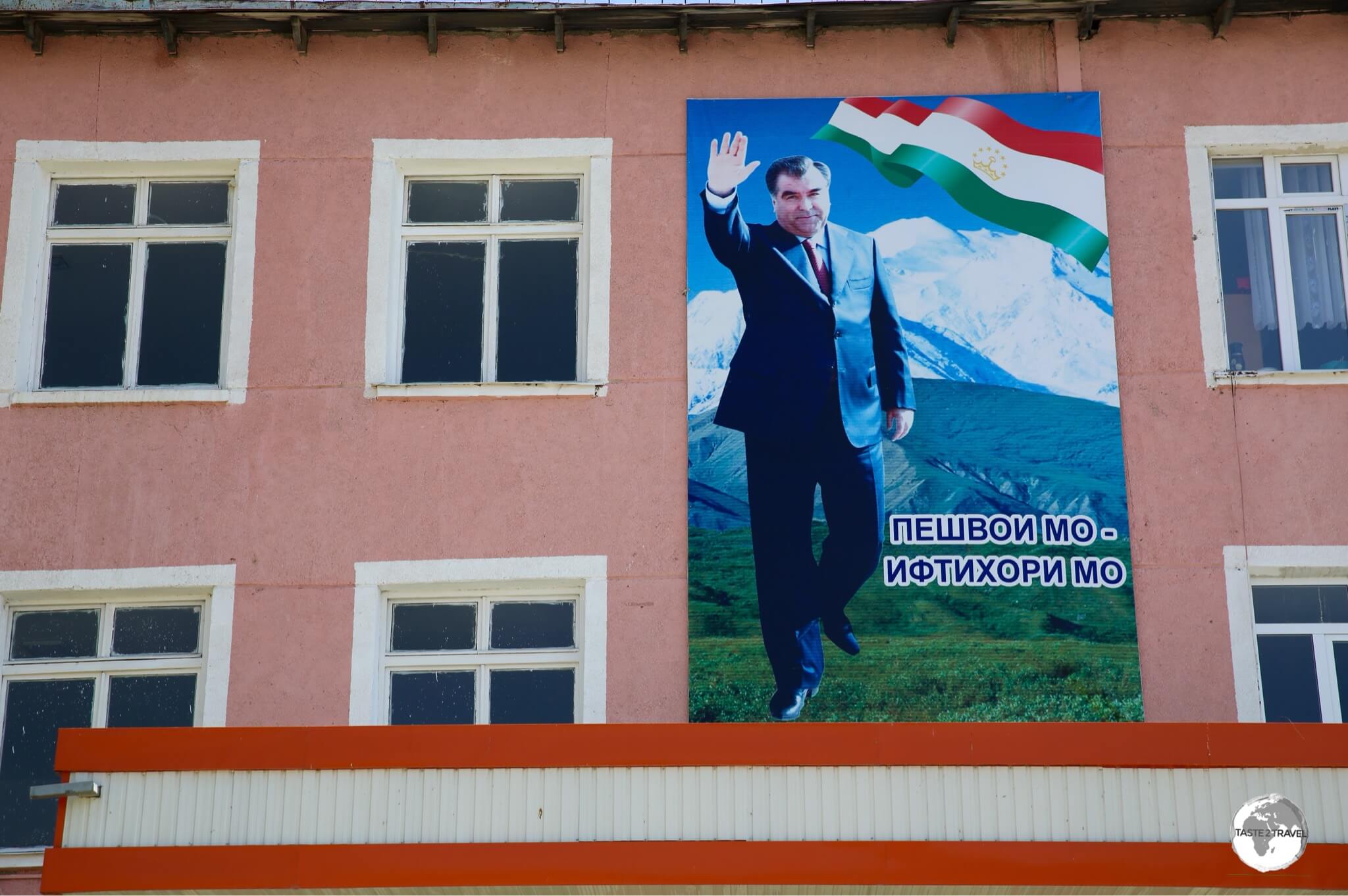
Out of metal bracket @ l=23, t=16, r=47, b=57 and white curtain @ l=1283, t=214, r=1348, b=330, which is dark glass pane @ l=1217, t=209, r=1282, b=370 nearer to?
white curtain @ l=1283, t=214, r=1348, b=330

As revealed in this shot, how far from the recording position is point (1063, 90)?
1283 cm

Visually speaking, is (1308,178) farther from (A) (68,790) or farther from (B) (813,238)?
(A) (68,790)

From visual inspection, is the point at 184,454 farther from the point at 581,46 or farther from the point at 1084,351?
the point at 1084,351

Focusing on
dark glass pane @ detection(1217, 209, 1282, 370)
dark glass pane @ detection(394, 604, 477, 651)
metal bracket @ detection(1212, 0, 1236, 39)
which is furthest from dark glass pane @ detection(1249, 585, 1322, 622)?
dark glass pane @ detection(394, 604, 477, 651)

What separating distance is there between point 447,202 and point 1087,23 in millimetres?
5013

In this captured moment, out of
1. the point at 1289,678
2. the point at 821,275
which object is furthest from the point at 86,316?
the point at 1289,678

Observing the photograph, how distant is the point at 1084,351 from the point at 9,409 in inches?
308

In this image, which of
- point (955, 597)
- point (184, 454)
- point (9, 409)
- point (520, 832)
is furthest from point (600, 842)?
point (9, 409)

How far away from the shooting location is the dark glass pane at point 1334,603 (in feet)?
39.0

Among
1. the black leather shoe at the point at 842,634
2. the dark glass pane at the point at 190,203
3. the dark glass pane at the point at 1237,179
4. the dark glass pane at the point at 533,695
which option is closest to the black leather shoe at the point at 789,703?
the black leather shoe at the point at 842,634

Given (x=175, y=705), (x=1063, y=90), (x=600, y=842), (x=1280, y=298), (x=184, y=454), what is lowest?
(x=600, y=842)

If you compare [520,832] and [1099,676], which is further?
[1099,676]

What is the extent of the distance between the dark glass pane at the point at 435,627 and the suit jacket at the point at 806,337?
2.31 m

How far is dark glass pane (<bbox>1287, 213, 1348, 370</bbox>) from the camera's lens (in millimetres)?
12523
